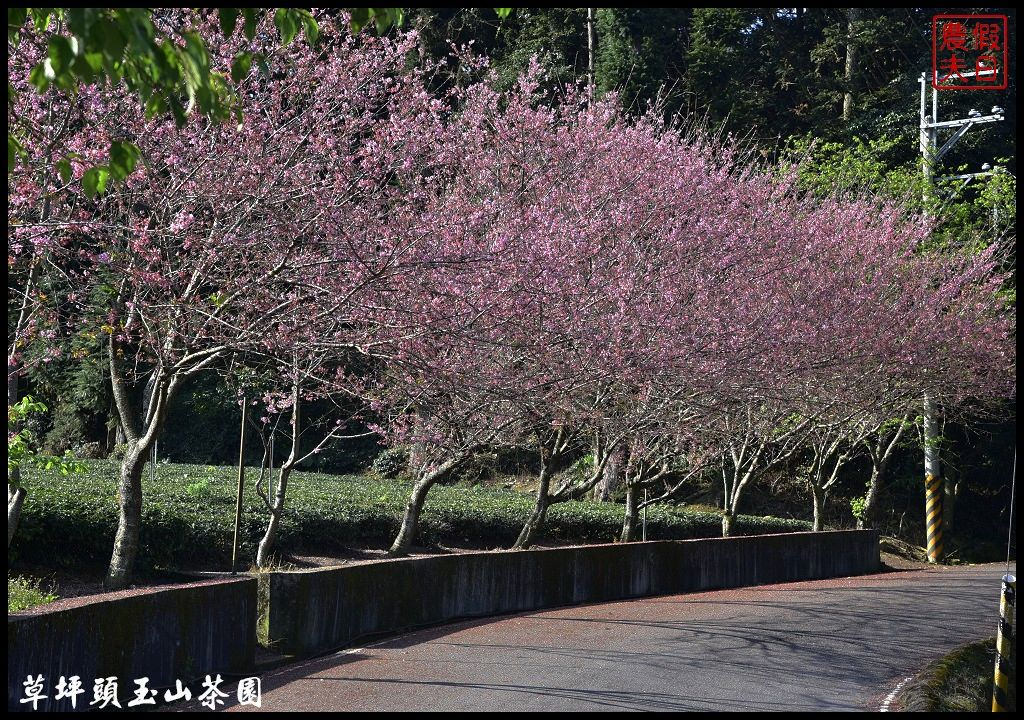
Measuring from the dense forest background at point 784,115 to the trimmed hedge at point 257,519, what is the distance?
529 cm

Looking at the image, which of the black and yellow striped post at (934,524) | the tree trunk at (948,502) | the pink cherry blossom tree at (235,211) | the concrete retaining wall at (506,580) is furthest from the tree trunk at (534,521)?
the tree trunk at (948,502)

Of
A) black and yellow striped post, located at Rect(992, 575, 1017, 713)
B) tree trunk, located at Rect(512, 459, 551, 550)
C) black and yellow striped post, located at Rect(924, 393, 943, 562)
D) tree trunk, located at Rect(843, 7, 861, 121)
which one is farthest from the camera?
tree trunk, located at Rect(843, 7, 861, 121)

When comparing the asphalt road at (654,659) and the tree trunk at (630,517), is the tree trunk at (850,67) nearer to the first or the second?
the tree trunk at (630,517)

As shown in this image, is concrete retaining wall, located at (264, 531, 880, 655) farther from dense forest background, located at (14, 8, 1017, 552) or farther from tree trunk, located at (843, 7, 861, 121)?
tree trunk, located at (843, 7, 861, 121)

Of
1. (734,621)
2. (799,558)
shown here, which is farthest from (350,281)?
(799,558)

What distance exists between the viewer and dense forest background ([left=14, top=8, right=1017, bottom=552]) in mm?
→ 27016

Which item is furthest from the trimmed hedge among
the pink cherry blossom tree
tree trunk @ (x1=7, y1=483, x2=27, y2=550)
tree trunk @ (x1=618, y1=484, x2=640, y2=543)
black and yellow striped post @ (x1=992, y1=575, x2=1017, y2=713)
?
black and yellow striped post @ (x1=992, y1=575, x2=1017, y2=713)

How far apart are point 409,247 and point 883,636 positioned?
707 centimetres

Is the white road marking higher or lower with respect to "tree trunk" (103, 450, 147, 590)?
lower

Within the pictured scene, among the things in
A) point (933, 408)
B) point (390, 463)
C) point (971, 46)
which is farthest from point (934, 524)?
point (390, 463)

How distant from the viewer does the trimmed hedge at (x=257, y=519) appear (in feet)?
35.5

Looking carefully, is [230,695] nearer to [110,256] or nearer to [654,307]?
[110,256]

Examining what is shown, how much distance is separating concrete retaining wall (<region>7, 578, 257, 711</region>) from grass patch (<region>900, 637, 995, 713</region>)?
5283 millimetres

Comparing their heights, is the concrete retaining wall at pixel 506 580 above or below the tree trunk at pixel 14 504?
below
